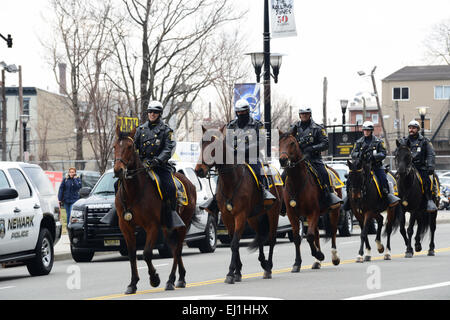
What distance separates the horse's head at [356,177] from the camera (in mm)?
17656

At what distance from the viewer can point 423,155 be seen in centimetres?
1916

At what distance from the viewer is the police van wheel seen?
16641mm

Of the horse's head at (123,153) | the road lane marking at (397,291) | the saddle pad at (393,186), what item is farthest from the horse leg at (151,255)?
the saddle pad at (393,186)

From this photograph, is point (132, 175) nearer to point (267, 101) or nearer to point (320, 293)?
point (320, 293)

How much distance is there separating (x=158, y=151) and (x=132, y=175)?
2.06ft

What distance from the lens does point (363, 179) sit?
58.3ft

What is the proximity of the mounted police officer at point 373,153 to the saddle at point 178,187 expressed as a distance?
495 cm

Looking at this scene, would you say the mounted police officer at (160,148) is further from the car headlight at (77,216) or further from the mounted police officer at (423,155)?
the mounted police officer at (423,155)

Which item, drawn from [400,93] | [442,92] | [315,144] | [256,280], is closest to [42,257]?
[256,280]

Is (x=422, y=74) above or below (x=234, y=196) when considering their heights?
above

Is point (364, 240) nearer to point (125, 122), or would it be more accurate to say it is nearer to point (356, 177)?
point (356, 177)

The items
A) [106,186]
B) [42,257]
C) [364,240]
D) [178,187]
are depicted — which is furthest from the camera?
[106,186]

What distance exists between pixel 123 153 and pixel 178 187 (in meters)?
1.56
